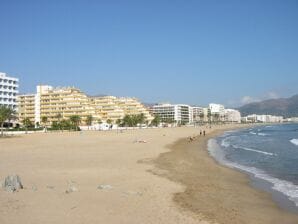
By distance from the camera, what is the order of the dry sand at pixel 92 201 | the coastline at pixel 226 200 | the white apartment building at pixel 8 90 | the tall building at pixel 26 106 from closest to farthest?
Answer: the dry sand at pixel 92 201
the coastline at pixel 226 200
the white apartment building at pixel 8 90
the tall building at pixel 26 106

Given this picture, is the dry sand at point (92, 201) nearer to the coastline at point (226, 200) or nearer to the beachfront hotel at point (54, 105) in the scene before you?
the coastline at point (226, 200)

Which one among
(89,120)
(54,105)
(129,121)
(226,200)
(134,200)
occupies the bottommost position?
(226,200)

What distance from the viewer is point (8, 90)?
115 m

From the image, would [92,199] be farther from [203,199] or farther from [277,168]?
[277,168]

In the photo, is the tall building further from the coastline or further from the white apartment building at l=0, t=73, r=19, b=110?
the coastline

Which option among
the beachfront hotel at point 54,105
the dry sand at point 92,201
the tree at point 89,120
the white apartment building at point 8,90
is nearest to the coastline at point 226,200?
the dry sand at point 92,201

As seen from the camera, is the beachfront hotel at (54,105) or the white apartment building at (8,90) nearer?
the white apartment building at (8,90)

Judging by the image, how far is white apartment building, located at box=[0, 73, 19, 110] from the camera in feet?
371

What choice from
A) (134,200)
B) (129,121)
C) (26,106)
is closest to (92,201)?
(134,200)

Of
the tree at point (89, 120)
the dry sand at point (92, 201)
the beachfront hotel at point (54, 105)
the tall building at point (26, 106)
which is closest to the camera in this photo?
the dry sand at point (92, 201)

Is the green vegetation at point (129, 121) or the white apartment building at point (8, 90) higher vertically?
the white apartment building at point (8, 90)

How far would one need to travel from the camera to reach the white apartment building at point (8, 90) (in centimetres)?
11306

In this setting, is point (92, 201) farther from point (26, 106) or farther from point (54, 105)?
point (26, 106)

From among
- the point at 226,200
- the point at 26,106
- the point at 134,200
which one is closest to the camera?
the point at 134,200
